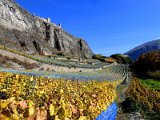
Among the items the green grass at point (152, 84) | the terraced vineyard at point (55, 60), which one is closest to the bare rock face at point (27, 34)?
the terraced vineyard at point (55, 60)

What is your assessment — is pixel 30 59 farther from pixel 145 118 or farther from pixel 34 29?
pixel 34 29

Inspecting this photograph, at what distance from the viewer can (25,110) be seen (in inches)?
178

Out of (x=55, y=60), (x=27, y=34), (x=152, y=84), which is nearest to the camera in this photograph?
(x=152, y=84)

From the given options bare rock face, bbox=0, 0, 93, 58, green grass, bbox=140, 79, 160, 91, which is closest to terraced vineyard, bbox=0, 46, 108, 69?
bare rock face, bbox=0, 0, 93, 58

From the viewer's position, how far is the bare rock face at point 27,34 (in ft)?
194

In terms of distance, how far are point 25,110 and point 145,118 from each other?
1290cm

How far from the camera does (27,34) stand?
67.4m

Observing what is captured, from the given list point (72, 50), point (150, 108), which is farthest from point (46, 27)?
point (150, 108)

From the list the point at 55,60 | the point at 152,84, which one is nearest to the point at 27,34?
the point at 55,60

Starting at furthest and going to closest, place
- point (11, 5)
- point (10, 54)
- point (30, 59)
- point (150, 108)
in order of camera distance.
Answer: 1. point (11, 5)
2. point (30, 59)
3. point (10, 54)
4. point (150, 108)

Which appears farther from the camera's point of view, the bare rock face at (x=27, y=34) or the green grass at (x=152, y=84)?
the bare rock face at (x=27, y=34)

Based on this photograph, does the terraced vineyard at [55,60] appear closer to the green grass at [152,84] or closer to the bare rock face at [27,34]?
the bare rock face at [27,34]

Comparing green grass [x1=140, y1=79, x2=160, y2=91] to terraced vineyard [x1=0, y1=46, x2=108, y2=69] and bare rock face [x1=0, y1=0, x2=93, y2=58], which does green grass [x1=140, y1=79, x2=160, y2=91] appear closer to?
terraced vineyard [x1=0, y1=46, x2=108, y2=69]

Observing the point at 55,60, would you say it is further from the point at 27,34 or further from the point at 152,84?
the point at 152,84
